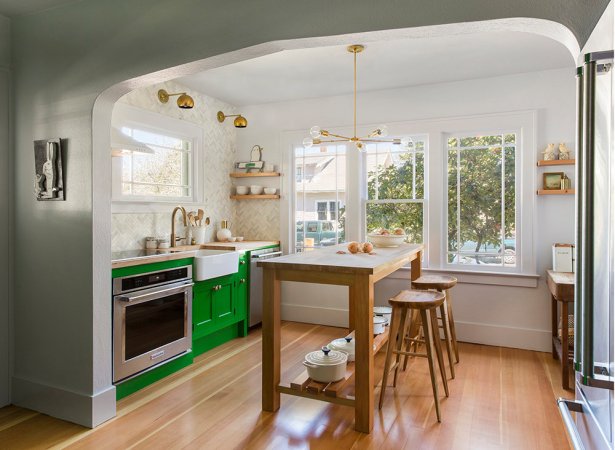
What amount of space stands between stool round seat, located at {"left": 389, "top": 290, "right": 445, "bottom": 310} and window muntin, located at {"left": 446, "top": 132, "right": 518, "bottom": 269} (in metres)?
1.63

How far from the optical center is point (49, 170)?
2803 mm

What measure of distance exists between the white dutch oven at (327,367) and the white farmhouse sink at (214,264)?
4.45 ft

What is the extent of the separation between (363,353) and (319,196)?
9.25 ft

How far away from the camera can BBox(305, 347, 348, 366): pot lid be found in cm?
277

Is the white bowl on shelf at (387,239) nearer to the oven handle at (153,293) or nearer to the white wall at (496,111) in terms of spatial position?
the white wall at (496,111)

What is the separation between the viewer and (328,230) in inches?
202

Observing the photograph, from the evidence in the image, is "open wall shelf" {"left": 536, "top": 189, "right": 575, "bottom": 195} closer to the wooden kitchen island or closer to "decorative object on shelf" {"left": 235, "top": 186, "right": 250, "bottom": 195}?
the wooden kitchen island

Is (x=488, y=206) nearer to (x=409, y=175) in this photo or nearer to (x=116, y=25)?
(x=409, y=175)

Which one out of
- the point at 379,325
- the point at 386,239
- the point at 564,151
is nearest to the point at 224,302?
the point at 379,325

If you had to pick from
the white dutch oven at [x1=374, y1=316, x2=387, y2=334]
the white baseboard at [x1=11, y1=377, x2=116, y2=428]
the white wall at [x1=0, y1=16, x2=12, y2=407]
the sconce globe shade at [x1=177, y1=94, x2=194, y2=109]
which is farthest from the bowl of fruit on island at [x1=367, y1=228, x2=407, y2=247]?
the white wall at [x1=0, y1=16, x2=12, y2=407]

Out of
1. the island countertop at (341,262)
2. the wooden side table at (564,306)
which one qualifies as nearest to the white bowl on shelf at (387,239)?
the island countertop at (341,262)

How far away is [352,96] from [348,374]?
3.19m

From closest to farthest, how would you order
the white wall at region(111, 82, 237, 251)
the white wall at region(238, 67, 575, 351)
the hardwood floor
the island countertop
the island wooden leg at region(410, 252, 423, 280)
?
the hardwood floor → the island countertop → the white wall at region(111, 82, 237, 251) → the white wall at region(238, 67, 575, 351) → the island wooden leg at region(410, 252, 423, 280)

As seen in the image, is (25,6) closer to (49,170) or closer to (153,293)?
(49,170)
